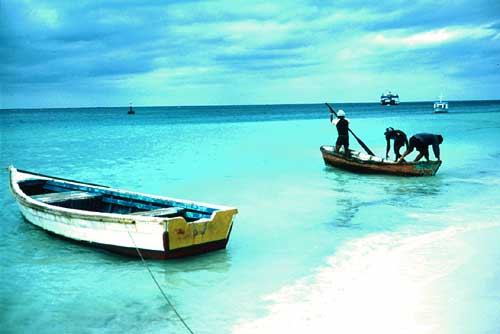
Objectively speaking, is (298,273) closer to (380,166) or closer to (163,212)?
(163,212)

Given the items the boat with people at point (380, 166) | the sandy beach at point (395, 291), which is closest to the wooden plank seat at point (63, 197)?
the sandy beach at point (395, 291)

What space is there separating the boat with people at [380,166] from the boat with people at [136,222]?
832 centimetres

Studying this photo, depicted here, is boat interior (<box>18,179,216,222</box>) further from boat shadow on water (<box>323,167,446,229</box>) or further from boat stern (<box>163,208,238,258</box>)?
boat shadow on water (<box>323,167,446,229</box>)

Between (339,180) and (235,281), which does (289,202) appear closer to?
(339,180)

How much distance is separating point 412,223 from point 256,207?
365 centimetres

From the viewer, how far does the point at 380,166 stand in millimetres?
14672

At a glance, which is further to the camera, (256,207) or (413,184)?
(413,184)

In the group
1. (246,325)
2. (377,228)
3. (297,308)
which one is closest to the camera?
(246,325)

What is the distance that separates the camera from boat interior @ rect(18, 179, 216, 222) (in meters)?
7.83

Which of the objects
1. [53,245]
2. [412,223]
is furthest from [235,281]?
[412,223]

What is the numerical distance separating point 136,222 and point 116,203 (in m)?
2.80

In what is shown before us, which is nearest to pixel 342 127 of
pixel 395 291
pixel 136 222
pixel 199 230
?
pixel 199 230

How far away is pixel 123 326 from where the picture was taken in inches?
205

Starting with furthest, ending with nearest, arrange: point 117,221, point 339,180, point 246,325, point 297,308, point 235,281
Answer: point 339,180 → point 117,221 → point 235,281 → point 297,308 → point 246,325
